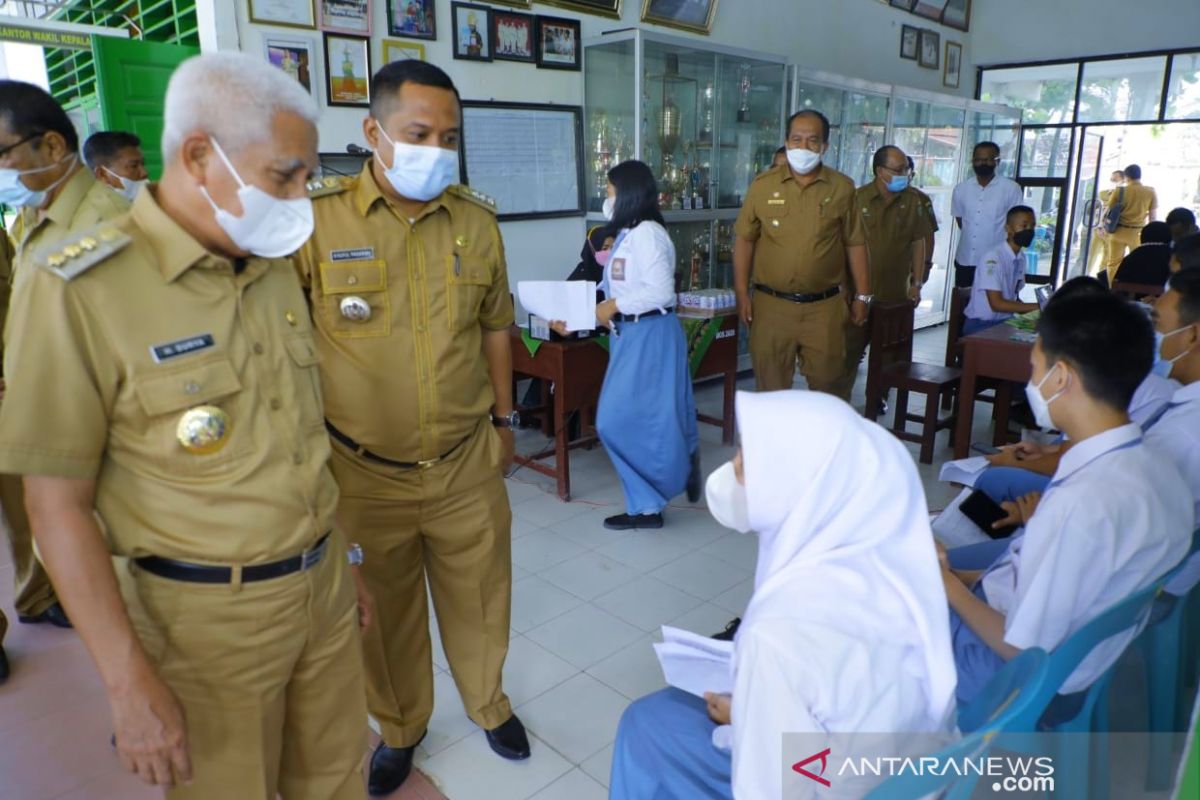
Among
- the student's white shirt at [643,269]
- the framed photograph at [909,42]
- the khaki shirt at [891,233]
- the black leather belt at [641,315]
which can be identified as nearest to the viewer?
the student's white shirt at [643,269]

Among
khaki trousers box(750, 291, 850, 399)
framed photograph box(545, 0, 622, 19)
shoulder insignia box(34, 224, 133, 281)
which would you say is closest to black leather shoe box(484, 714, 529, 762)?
shoulder insignia box(34, 224, 133, 281)

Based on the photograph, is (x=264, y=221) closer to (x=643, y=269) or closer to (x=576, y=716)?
(x=576, y=716)

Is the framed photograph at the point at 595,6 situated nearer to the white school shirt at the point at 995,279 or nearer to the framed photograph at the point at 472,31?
the framed photograph at the point at 472,31

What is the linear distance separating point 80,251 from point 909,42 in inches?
322

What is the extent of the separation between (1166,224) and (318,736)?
612 cm

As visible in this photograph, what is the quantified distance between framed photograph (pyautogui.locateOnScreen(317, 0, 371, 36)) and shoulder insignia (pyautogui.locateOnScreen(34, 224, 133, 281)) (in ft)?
10.3

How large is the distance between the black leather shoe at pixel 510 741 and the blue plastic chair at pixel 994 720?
1164 millimetres

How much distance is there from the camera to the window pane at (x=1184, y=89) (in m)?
7.57

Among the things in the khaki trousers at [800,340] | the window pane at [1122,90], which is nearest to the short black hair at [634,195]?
the khaki trousers at [800,340]

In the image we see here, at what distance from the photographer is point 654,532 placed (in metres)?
3.40

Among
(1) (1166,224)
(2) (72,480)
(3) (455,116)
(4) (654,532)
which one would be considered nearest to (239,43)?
(3) (455,116)

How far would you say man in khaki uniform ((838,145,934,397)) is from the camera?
4.95 m

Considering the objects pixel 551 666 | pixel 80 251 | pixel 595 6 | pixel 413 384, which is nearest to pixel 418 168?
pixel 413 384

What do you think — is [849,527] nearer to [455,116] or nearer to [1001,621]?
[1001,621]
